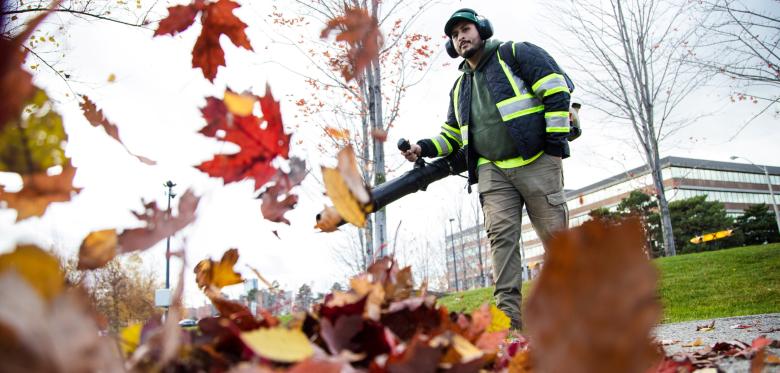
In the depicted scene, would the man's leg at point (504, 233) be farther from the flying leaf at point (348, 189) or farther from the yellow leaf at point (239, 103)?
the yellow leaf at point (239, 103)

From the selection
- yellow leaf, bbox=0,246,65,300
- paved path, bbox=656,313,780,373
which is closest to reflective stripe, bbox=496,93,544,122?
paved path, bbox=656,313,780,373

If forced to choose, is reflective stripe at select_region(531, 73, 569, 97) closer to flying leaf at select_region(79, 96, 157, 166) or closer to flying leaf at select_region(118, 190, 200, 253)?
flying leaf at select_region(79, 96, 157, 166)

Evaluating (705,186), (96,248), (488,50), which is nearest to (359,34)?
(96,248)

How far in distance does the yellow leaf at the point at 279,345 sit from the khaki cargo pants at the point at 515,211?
2720mm

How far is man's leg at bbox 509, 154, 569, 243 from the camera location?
3.21 meters

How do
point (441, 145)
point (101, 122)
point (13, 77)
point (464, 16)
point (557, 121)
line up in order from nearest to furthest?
point (13, 77), point (101, 122), point (557, 121), point (464, 16), point (441, 145)

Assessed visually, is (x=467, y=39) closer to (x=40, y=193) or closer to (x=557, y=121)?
(x=557, y=121)

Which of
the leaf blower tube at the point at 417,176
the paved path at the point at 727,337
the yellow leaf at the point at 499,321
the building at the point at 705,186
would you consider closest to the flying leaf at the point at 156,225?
the yellow leaf at the point at 499,321

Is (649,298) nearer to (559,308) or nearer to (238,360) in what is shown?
(559,308)

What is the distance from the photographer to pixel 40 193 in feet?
2.98

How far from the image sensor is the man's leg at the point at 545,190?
321cm

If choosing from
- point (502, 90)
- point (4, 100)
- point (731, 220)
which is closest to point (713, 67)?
point (502, 90)

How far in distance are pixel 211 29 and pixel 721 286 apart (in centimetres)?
903

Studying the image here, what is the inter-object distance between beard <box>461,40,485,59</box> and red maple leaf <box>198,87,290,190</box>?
2.77 metres
